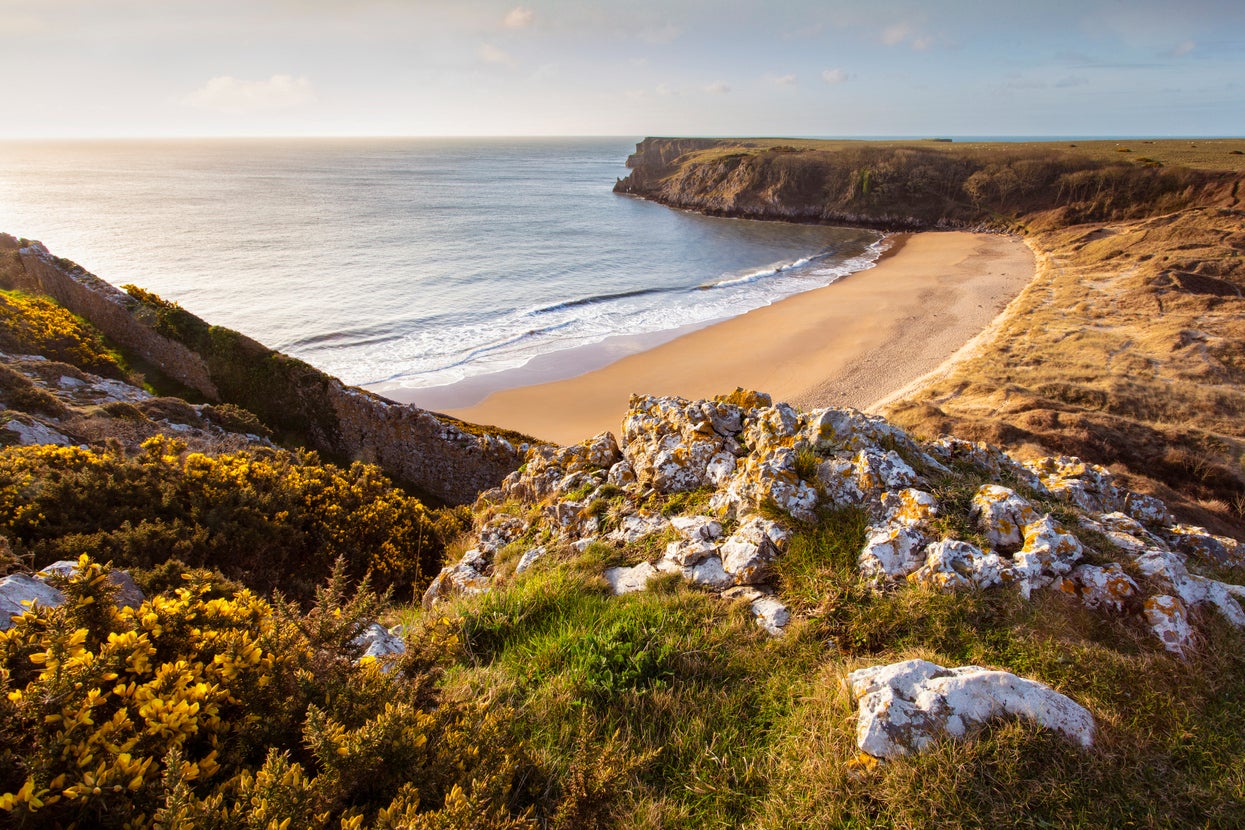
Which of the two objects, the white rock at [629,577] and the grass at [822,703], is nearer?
the grass at [822,703]

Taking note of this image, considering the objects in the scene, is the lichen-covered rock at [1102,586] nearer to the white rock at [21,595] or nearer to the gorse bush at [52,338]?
the white rock at [21,595]

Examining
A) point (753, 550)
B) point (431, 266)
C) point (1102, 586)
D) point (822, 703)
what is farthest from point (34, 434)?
point (431, 266)

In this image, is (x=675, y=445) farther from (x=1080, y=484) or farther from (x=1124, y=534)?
(x=1080, y=484)

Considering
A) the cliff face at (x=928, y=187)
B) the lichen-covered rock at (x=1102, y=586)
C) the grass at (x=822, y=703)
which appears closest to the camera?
the grass at (x=822, y=703)

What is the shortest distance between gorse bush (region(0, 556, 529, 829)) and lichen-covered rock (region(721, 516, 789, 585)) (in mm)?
2293

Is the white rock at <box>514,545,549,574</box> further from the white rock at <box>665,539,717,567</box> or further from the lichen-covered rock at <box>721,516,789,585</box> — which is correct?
the lichen-covered rock at <box>721,516,789,585</box>

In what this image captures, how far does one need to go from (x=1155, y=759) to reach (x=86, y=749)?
4865 millimetres

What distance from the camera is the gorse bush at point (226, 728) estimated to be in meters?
1.98

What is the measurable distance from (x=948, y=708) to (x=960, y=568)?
4.93 feet

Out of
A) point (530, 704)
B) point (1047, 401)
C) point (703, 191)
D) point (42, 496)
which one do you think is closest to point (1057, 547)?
point (530, 704)

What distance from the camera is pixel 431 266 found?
1490 inches

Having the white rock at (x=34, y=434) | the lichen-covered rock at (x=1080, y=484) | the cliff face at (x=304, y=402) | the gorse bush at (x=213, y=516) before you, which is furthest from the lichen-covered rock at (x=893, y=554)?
the white rock at (x=34, y=434)

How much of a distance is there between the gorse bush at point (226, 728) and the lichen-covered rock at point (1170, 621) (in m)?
4.26

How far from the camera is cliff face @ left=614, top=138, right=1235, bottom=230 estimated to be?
52750 mm
